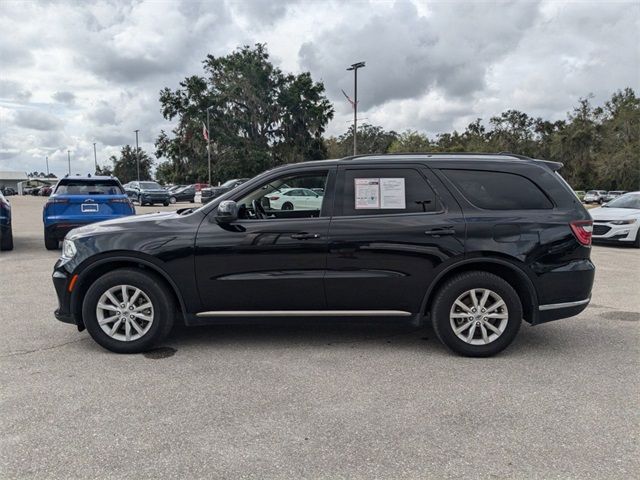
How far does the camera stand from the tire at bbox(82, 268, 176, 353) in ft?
14.6

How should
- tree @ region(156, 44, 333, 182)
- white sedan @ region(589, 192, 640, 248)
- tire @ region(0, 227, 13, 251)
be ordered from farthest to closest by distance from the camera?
tree @ region(156, 44, 333, 182) → white sedan @ region(589, 192, 640, 248) → tire @ region(0, 227, 13, 251)

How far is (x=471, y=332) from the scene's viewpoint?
14.6 ft

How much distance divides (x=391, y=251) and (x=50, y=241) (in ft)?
29.1

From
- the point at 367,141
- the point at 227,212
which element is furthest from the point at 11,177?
the point at 227,212

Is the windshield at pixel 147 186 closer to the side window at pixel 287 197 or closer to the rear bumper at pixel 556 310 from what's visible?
the side window at pixel 287 197

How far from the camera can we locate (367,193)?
4.57 m

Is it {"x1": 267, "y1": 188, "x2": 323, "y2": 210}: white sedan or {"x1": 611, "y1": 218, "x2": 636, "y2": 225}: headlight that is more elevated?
{"x1": 267, "y1": 188, "x2": 323, "y2": 210}: white sedan

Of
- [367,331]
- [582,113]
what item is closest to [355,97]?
[367,331]

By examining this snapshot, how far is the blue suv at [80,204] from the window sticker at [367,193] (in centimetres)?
713

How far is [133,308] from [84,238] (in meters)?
0.77

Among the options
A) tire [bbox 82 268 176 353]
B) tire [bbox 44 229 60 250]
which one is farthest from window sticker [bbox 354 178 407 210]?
tire [bbox 44 229 60 250]

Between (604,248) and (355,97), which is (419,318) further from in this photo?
(355,97)

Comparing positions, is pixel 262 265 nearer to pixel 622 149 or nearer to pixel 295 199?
pixel 295 199

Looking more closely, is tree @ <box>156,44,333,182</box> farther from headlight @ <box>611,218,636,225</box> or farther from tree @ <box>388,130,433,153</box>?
headlight @ <box>611,218,636,225</box>
